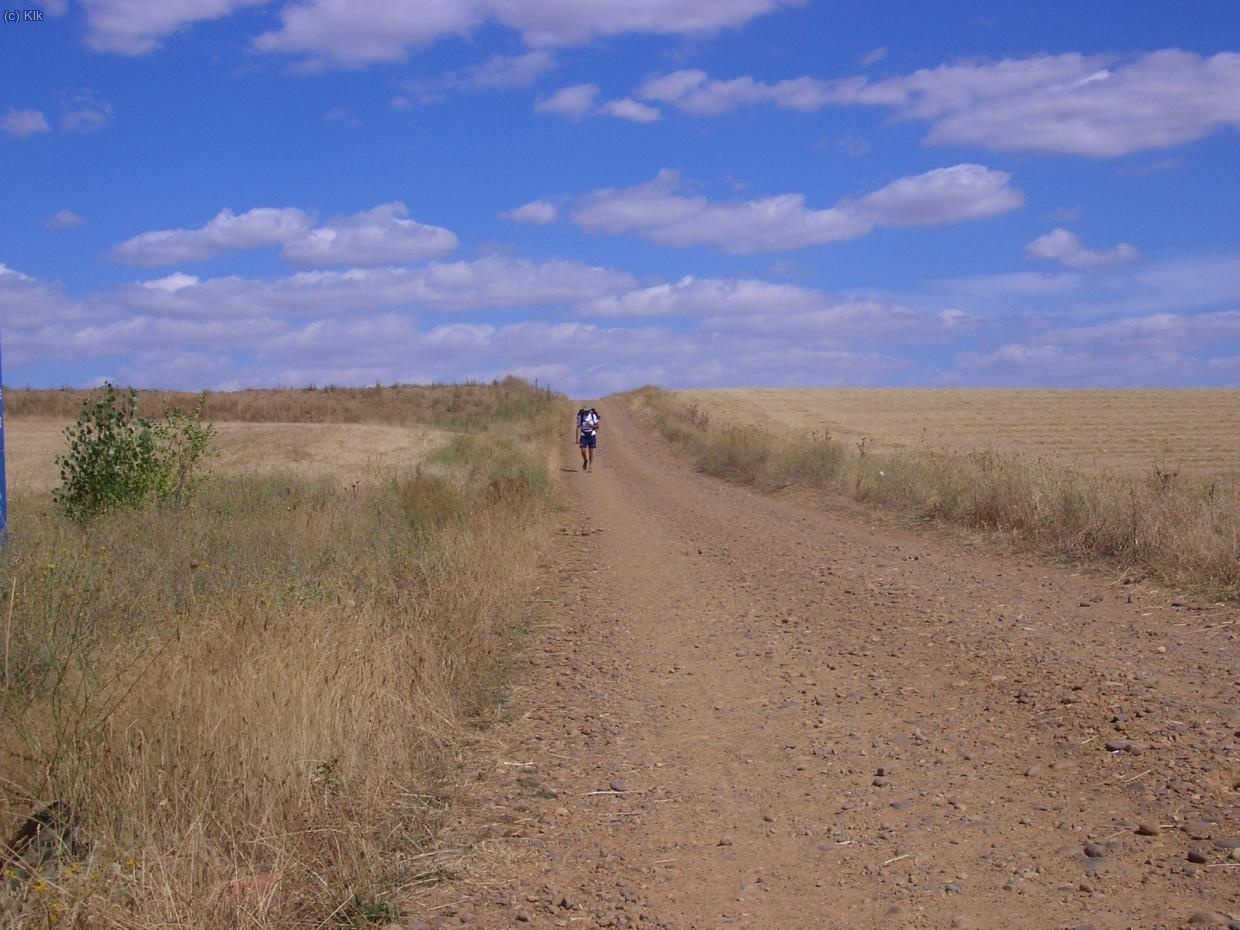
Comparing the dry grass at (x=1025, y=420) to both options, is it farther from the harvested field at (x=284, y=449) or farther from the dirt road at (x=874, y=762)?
the dirt road at (x=874, y=762)

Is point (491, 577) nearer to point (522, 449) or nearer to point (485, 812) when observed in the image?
point (485, 812)

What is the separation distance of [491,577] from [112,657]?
4944 millimetres

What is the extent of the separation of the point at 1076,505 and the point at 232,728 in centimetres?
1043

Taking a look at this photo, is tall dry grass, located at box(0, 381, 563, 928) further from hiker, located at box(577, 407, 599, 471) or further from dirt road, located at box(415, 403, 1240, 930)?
hiker, located at box(577, 407, 599, 471)

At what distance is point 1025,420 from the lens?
185 ft

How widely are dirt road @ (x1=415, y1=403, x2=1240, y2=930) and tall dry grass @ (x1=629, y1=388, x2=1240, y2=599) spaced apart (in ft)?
1.96

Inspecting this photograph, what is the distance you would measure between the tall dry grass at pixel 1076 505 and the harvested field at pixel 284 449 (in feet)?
36.5

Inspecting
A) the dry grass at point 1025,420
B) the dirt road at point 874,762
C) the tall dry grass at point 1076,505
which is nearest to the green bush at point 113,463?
the dirt road at point 874,762

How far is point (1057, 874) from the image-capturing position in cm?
440

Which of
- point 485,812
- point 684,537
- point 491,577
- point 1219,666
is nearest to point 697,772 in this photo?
point 485,812

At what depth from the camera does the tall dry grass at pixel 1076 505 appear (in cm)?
1009

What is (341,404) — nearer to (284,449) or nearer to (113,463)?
(284,449)

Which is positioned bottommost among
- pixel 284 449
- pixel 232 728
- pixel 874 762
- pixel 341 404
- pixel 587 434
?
pixel 874 762

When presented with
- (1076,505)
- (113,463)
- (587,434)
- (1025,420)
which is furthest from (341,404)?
(1076,505)
